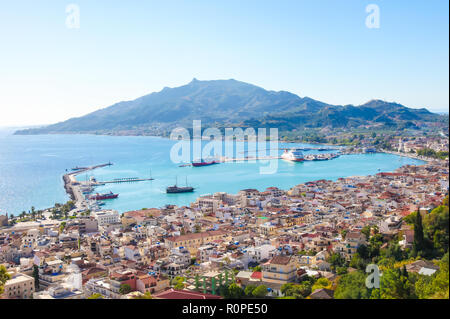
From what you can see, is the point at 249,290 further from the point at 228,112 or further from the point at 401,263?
the point at 228,112

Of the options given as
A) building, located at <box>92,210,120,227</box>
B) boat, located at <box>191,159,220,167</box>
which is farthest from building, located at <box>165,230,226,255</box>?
boat, located at <box>191,159,220,167</box>

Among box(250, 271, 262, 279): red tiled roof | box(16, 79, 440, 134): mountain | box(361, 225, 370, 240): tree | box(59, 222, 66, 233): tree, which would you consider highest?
box(16, 79, 440, 134): mountain

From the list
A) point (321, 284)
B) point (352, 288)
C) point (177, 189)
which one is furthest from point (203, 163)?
point (352, 288)

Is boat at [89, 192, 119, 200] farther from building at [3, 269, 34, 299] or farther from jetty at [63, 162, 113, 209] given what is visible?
building at [3, 269, 34, 299]

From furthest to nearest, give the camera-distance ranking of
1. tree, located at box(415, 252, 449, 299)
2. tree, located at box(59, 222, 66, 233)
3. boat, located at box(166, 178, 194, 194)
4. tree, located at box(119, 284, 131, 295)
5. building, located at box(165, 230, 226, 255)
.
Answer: boat, located at box(166, 178, 194, 194)
tree, located at box(59, 222, 66, 233)
building, located at box(165, 230, 226, 255)
tree, located at box(119, 284, 131, 295)
tree, located at box(415, 252, 449, 299)

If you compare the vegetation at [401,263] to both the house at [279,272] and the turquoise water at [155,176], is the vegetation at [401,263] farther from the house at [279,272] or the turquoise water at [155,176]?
the turquoise water at [155,176]

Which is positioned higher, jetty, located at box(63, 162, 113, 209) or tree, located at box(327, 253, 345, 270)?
tree, located at box(327, 253, 345, 270)

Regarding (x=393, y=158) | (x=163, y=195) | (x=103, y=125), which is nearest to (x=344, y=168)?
(x=393, y=158)

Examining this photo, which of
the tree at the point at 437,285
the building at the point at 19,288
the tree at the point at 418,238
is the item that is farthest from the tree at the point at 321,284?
the building at the point at 19,288

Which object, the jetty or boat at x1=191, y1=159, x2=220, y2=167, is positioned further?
boat at x1=191, y1=159, x2=220, y2=167
